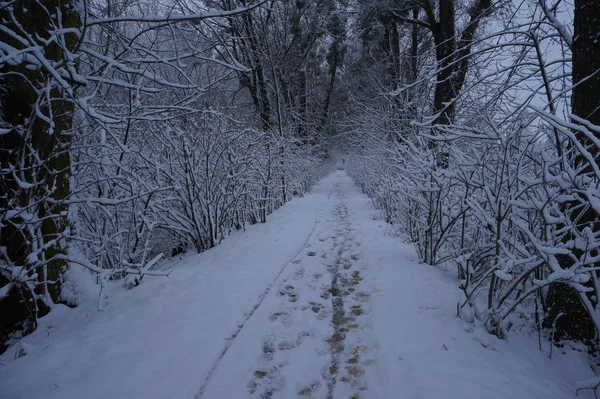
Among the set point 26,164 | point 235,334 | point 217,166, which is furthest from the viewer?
point 217,166

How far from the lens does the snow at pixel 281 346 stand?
6.23 ft

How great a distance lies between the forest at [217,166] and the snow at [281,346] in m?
0.23

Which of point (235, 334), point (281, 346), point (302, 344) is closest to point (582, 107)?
point (302, 344)

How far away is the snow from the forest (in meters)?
0.23

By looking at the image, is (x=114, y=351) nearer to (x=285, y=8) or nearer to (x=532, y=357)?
(x=532, y=357)

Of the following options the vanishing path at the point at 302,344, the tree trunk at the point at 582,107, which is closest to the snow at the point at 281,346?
the vanishing path at the point at 302,344

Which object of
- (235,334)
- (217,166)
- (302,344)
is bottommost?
(302,344)

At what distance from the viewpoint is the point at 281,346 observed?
7.86 feet

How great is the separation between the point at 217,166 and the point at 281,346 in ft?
Result: 11.3

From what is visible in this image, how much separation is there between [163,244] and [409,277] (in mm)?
4455

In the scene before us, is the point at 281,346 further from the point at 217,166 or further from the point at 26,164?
the point at 217,166

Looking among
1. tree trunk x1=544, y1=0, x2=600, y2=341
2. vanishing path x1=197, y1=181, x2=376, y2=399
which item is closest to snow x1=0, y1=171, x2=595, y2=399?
vanishing path x1=197, y1=181, x2=376, y2=399

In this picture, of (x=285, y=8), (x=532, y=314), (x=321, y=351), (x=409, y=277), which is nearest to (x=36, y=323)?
(x=321, y=351)

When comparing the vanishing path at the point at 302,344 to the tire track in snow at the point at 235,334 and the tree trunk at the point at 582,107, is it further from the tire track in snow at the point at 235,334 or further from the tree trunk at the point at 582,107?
the tree trunk at the point at 582,107
